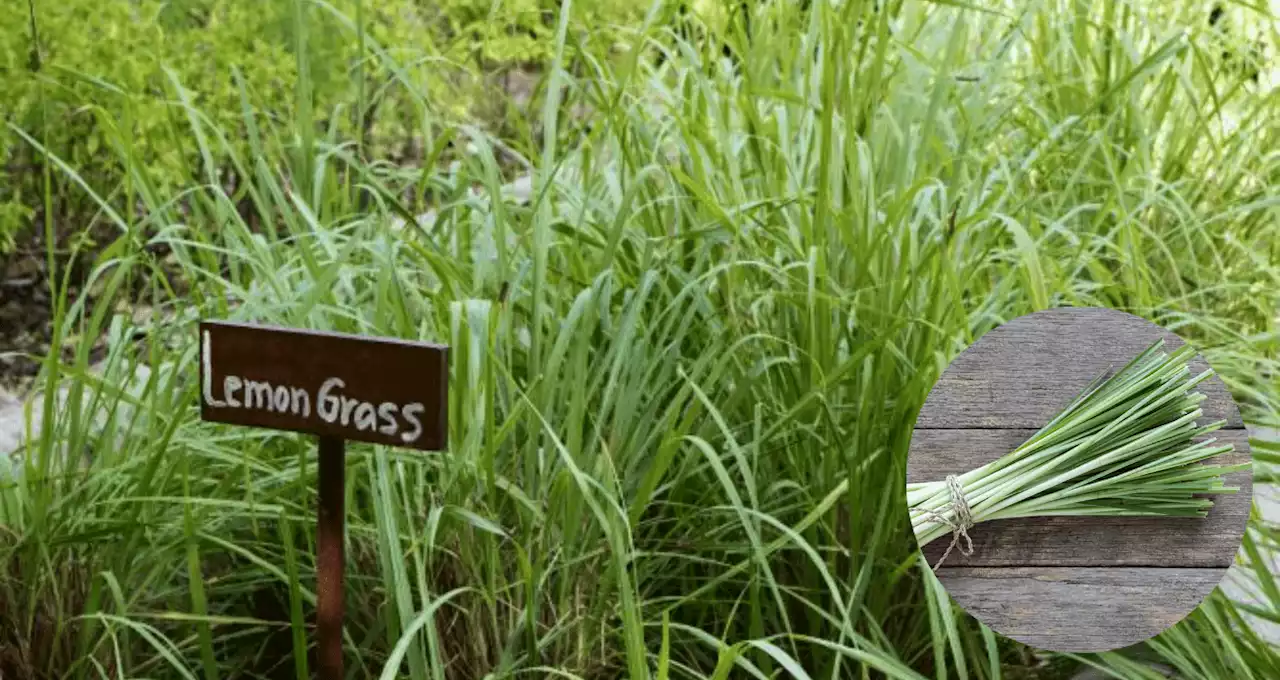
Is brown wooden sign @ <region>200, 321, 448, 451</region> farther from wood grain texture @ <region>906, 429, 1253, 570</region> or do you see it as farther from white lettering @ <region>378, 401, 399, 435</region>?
wood grain texture @ <region>906, 429, 1253, 570</region>

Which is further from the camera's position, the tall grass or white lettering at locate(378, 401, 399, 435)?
the tall grass

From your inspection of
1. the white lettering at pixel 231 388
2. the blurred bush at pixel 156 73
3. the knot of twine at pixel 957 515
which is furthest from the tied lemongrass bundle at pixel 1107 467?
the blurred bush at pixel 156 73

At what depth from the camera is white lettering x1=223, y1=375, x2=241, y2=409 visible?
6.57 feet

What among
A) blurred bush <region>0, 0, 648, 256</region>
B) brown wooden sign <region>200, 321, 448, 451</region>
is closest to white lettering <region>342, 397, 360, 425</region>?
brown wooden sign <region>200, 321, 448, 451</region>

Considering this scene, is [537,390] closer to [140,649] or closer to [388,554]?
[388,554]

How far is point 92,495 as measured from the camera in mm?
2332

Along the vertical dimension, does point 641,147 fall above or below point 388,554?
above

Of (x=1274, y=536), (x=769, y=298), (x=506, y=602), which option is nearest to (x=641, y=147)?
(x=769, y=298)

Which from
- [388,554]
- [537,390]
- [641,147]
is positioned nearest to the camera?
[388,554]

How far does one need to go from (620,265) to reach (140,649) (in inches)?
39.8

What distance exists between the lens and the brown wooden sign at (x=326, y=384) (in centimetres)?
189

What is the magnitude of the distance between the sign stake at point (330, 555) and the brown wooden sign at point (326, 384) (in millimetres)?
57

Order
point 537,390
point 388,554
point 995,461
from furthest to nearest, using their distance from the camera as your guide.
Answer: point 537,390 → point 388,554 → point 995,461

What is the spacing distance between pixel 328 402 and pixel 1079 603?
0.97m
